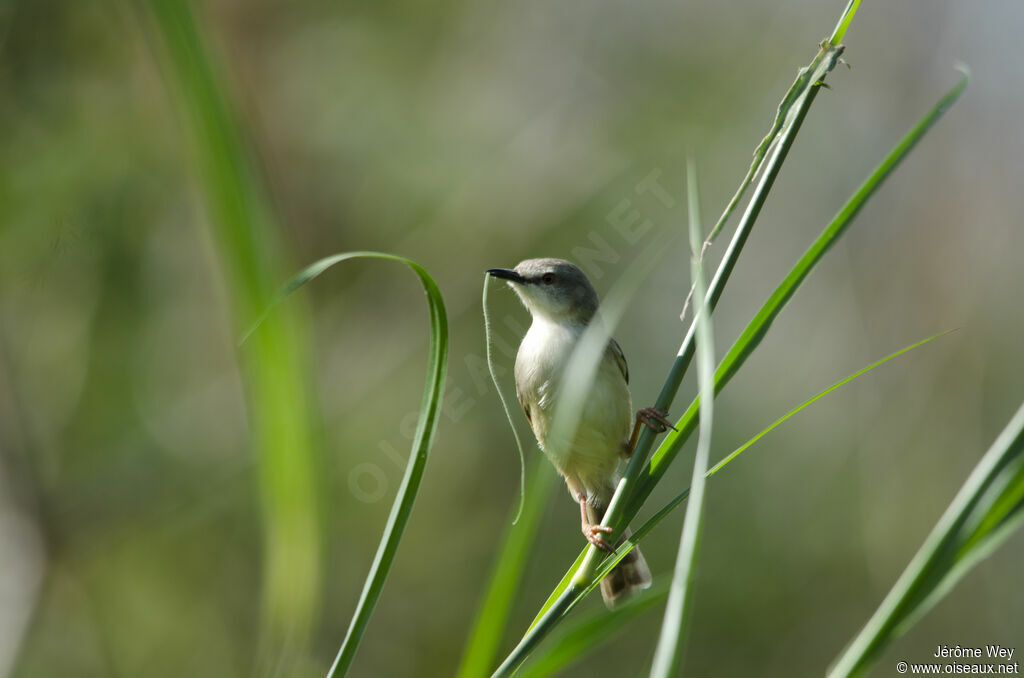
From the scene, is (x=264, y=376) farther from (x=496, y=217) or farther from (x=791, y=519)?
(x=791, y=519)

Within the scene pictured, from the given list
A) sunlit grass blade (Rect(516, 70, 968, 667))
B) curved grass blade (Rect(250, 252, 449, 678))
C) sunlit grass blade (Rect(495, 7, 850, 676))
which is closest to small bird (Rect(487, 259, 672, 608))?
sunlit grass blade (Rect(495, 7, 850, 676))

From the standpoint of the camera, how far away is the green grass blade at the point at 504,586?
0.99 m

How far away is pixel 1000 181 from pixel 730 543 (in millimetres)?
3468

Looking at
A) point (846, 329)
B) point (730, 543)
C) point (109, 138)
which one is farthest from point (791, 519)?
point (109, 138)

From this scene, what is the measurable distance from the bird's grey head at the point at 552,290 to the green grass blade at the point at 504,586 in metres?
2.14

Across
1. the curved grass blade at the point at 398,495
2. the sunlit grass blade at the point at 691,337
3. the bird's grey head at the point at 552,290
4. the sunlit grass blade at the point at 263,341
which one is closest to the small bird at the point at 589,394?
the bird's grey head at the point at 552,290

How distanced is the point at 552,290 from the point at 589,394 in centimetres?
49

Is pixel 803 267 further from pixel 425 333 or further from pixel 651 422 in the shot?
pixel 425 333

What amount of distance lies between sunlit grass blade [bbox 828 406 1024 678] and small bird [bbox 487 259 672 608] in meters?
1.87

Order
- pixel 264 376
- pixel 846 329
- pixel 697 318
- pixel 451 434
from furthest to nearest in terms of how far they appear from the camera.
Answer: pixel 451 434 → pixel 846 329 → pixel 697 318 → pixel 264 376

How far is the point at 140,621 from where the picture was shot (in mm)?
6180

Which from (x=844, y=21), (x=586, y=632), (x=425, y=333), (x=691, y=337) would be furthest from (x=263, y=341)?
(x=425, y=333)

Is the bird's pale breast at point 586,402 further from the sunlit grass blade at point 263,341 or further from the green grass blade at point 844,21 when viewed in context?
the sunlit grass blade at point 263,341

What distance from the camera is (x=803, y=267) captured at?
1.08 metres
